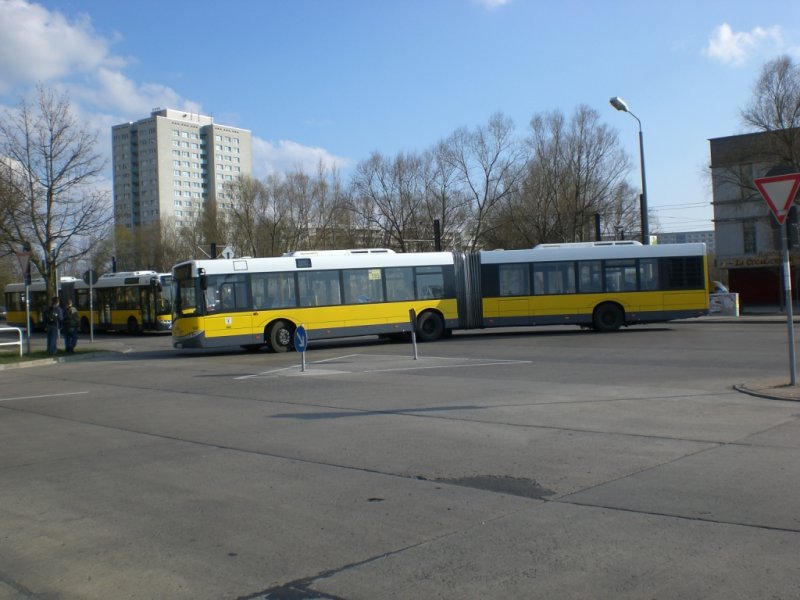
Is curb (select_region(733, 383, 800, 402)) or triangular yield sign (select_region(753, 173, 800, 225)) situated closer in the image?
curb (select_region(733, 383, 800, 402))

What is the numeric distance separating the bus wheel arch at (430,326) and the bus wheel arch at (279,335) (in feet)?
15.3

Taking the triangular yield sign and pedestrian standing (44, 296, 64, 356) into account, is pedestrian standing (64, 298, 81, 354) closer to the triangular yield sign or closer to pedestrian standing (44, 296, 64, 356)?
pedestrian standing (44, 296, 64, 356)

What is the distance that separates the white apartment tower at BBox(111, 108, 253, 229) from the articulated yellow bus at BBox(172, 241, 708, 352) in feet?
422

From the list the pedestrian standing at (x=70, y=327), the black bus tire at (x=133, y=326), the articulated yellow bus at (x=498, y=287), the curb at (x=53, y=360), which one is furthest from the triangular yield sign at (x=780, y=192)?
the black bus tire at (x=133, y=326)

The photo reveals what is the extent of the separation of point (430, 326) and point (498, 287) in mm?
2843

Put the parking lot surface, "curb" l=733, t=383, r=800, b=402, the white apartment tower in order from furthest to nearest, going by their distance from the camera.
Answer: the white apartment tower < "curb" l=733, t=383, r=800, b=402 < the parking lot surface

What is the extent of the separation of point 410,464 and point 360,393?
5.74 metres

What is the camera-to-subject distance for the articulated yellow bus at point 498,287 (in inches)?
975

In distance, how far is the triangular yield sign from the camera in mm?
11547

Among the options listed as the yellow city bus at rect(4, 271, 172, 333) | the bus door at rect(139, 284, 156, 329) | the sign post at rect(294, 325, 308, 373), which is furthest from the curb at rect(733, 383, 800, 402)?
the bus door at rect(139, 284, 156, 329)

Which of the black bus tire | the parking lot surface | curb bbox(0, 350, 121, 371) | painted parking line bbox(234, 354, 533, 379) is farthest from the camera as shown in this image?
the black bus tire

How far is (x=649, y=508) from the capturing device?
587cm

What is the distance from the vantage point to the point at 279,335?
78.4 feet

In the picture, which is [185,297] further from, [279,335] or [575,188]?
[575,188]
